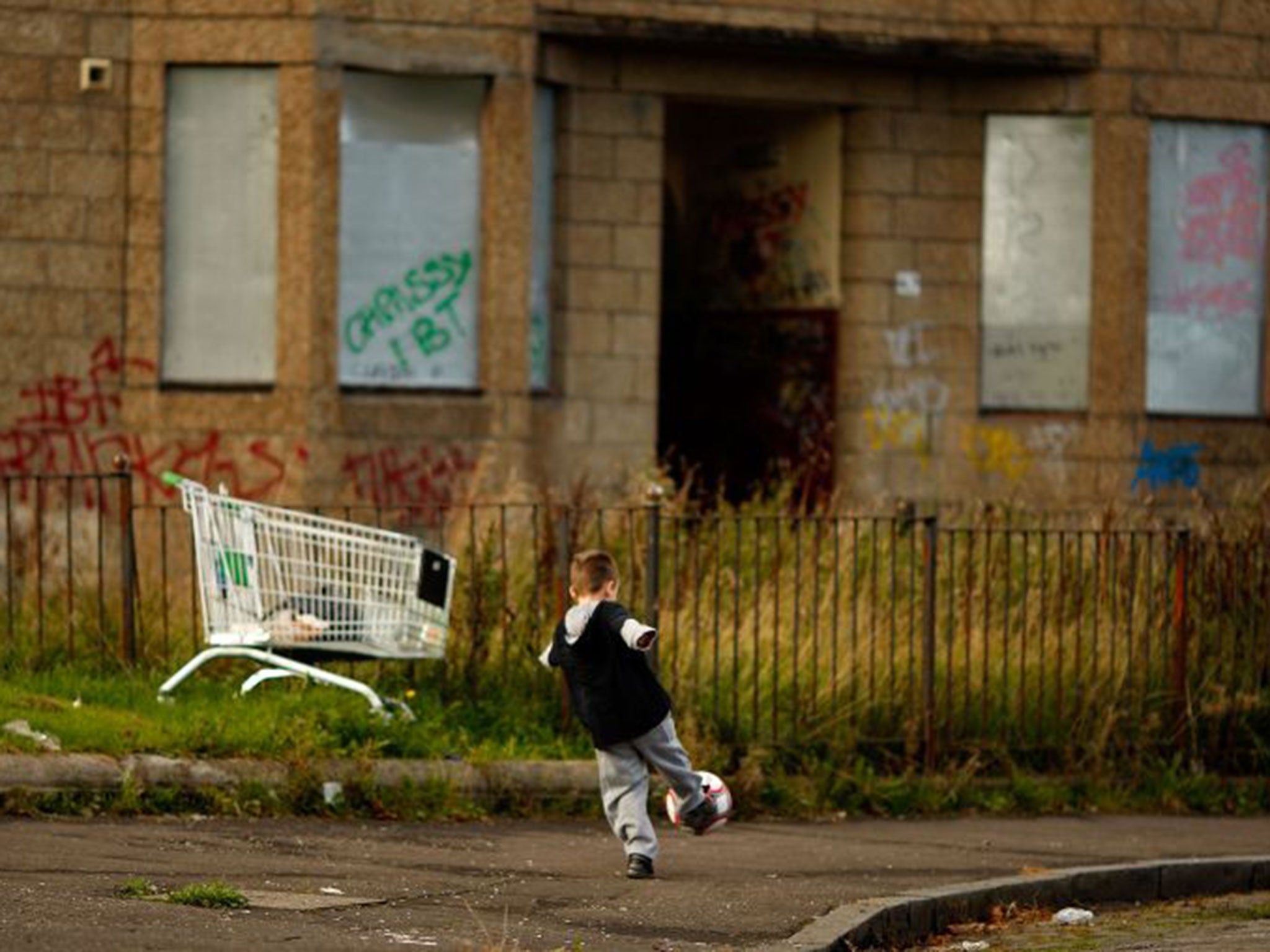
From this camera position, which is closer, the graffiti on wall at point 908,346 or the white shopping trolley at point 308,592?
the white shopping trolley at point 308,592

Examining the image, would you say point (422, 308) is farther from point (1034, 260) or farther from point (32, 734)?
point (32, 734)

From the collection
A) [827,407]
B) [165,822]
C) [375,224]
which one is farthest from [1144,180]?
[165,822]

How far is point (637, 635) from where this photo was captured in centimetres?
1045

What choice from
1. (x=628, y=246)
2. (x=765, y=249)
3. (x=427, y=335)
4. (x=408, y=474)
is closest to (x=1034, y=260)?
(x=765, y=249)

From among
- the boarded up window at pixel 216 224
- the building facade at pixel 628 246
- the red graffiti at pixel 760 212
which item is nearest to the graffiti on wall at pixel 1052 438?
the building facade at pixel 628 246

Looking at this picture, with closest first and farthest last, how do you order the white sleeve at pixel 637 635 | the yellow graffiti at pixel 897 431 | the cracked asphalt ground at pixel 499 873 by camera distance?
the cracked asphalt ground at pixel 499 873 → the white sleeve at pixel 637 635 → the yellow graffiti at pixel 897 431

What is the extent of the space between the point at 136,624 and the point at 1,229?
21.0 feet

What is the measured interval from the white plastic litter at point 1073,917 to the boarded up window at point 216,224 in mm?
10328

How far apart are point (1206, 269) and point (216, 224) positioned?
7.53m

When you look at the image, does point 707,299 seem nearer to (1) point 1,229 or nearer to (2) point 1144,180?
(2) point 1144,180

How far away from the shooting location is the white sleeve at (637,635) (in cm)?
1038

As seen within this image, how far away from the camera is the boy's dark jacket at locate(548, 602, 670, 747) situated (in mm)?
10844

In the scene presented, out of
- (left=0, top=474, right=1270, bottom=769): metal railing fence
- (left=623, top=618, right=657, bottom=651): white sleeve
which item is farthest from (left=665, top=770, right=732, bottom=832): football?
(left=0, top=474, right=1270, bottom=769): metal railing fence

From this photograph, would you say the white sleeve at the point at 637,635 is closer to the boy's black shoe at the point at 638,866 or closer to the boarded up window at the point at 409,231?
the boy's black shoe at the point at 638,866
